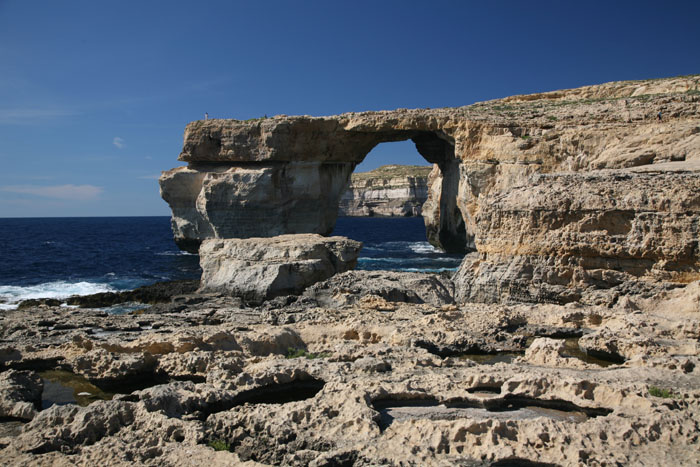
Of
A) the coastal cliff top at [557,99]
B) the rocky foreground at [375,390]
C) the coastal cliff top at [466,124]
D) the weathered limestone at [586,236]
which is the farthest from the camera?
the coastal cliff top at [557,99]

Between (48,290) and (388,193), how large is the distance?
8118cm

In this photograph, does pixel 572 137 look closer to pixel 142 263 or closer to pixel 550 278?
pixel 550 278

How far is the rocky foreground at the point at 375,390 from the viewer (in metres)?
5.46

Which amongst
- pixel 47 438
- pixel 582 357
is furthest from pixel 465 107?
pixel 47 438

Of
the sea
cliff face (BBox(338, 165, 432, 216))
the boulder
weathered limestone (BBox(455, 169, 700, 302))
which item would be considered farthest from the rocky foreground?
cliff face (BBox(338, 165, 432, 216))

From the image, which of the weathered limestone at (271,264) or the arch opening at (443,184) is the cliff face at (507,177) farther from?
the weathered limestone at (271,264)

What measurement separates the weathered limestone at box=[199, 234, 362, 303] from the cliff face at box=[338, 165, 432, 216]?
76504mm

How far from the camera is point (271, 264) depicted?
1722 cm

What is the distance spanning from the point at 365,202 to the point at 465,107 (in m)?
73.9

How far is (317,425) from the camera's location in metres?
6.01

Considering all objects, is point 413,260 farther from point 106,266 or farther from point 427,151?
point 106,266

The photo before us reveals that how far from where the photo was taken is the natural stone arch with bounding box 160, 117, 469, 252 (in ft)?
102

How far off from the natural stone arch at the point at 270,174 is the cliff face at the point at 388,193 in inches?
2415

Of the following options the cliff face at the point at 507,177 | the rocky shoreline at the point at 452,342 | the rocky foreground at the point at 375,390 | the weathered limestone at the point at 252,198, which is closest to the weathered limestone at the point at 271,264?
the rocky shoreline at the point at 452,342
